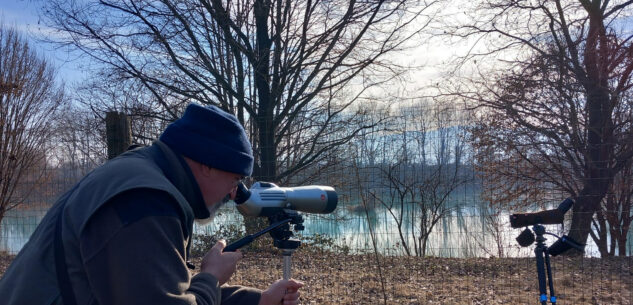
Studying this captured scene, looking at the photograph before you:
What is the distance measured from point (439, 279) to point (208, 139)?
6143 mm

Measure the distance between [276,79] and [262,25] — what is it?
115cm

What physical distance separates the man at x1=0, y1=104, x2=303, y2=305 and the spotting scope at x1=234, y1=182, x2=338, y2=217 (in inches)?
27.8

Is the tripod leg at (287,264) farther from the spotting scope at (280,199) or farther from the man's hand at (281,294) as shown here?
the man's hand at (281,294)

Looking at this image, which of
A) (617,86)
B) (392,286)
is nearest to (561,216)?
(392,286)

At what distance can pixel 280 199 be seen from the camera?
249cm

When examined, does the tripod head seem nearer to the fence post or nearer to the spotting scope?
the spotting scope

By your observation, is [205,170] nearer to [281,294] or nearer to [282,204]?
[281,294]

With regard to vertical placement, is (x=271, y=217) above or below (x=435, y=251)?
above

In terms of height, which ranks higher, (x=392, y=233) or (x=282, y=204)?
(x=282, y=204)

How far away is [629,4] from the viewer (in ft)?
31.3

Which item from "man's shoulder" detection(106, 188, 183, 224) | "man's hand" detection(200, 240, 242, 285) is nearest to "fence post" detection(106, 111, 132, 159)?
"man's hand" detection(200, 240, 242, 285)

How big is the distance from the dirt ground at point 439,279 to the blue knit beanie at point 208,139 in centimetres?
438

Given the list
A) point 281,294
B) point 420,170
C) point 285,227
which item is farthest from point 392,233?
point 281,294

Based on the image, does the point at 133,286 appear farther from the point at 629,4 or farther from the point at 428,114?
the point at 629,4
